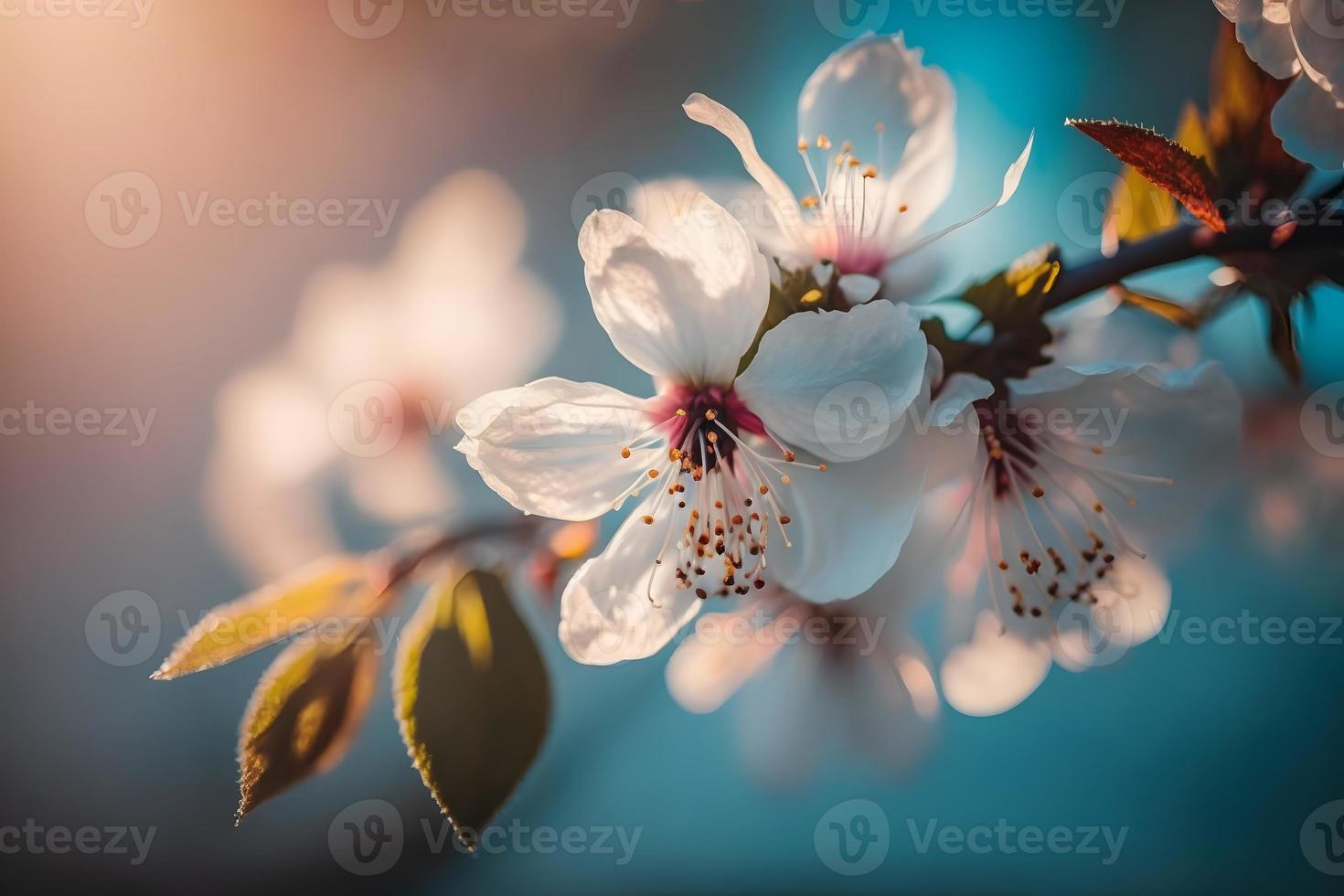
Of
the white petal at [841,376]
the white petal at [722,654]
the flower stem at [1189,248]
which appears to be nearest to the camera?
the white petal at [841,376]

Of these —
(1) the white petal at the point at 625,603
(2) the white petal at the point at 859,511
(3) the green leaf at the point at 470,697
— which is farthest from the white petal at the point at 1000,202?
(3) the green leaf at the point at 470,697

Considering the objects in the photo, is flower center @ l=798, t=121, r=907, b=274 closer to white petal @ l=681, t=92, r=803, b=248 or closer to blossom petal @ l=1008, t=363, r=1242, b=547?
white petal @ l=681, t=92, r=803, b=248

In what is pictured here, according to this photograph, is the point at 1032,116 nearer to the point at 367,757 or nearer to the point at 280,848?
the point at 367,757

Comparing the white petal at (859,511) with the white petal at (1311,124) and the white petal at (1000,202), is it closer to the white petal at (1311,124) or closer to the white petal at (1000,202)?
the white petal at (1000,202)

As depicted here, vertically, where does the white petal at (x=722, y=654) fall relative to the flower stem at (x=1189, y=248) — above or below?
below

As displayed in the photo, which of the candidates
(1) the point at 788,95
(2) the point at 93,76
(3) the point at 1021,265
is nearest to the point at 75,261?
(2) the point at 93,76

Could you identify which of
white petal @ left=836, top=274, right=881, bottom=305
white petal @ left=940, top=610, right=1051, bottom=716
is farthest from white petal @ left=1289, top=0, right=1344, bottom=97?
white petal @ left=940, top=610, right=1051, bottom=716

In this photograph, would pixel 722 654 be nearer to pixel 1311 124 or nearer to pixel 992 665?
pixel 992 665
